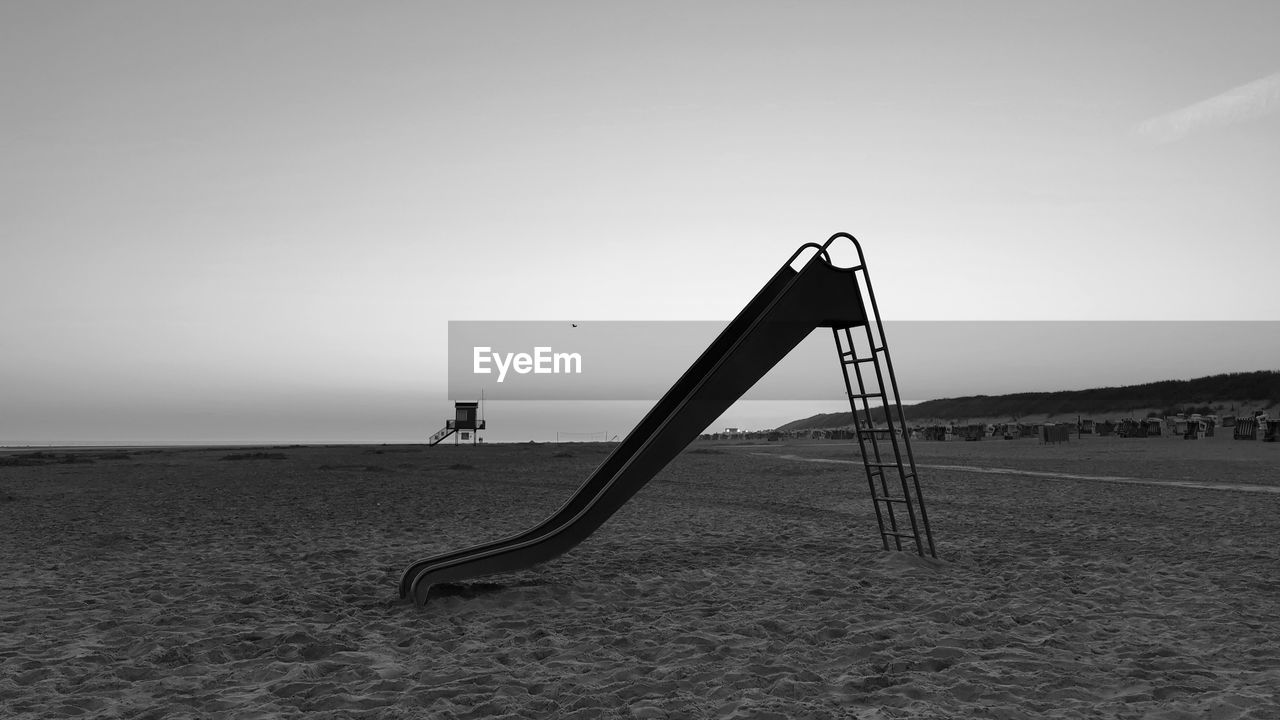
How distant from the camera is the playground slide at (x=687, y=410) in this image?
23.7 ft

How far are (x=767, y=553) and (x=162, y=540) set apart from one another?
28.9 ft

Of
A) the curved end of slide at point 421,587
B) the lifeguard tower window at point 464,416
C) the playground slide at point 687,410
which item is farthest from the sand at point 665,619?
the lifeguard tower window at point 464,416

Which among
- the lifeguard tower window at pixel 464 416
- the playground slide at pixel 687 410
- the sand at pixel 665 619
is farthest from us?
the lifeguard tower window at pixel 464 416

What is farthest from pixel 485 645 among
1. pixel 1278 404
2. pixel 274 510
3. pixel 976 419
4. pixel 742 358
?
pixel 976 419

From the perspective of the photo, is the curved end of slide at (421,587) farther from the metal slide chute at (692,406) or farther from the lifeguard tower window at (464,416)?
the lifeguard tower window at (464,416)

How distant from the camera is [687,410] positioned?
300 inches

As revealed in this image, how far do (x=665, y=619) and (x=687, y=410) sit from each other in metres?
2.10

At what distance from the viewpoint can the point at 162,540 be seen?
11.0m

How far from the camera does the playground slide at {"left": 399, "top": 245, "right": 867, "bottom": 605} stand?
7223 mm

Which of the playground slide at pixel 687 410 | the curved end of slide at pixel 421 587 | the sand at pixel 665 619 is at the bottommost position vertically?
the sand at pixel 665 619

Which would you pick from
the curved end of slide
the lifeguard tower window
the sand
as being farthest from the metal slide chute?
the lifeguard tower window

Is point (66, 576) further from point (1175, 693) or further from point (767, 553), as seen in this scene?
point (1175, 693)

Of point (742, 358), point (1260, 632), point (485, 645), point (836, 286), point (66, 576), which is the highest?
point (836, 286)

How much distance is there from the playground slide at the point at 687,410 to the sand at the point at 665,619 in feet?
1.24
